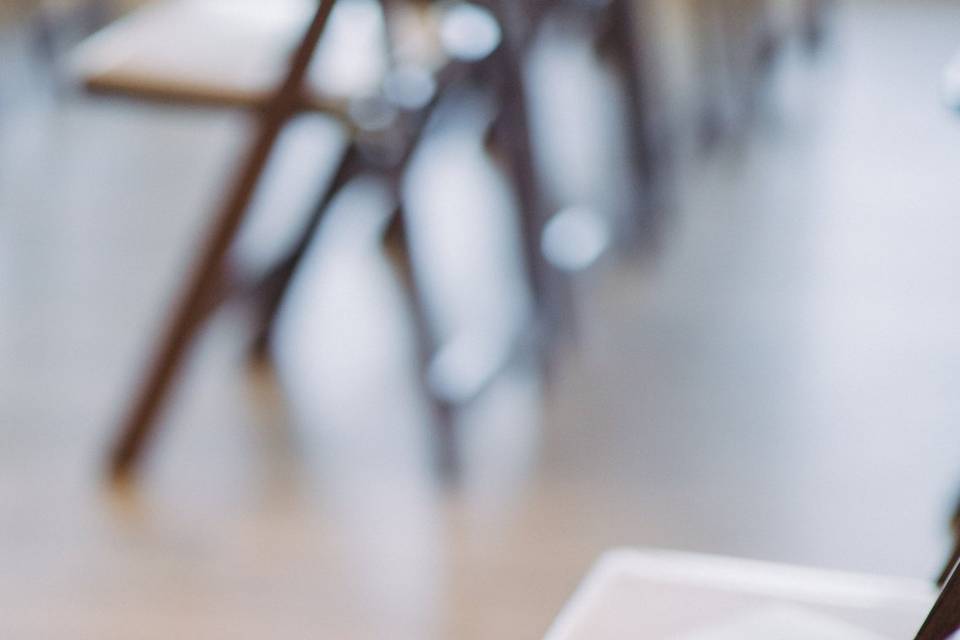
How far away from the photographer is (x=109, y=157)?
12.1 feet

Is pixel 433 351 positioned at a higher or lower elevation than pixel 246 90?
lower

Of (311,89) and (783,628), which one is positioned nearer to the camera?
(783,628)

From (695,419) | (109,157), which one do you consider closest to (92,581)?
(695,419)

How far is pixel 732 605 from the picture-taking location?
1094 millimetres

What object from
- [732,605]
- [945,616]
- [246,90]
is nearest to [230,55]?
[246,90]

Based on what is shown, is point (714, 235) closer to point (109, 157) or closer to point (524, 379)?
point (524, 379)

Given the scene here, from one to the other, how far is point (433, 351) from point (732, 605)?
119cm

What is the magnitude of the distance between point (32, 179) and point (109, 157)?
22cm

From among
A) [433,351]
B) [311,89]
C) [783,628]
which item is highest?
[311,89]

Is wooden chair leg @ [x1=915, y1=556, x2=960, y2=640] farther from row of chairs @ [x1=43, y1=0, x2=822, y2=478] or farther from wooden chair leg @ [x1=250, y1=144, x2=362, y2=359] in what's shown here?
wooden chair leg @ [x1=250, y1=144, x2=362, y2=359]

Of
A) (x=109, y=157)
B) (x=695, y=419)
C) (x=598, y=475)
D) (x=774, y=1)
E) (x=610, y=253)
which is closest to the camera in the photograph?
(x=598, y=475)

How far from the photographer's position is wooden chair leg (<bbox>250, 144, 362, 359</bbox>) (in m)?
2.44

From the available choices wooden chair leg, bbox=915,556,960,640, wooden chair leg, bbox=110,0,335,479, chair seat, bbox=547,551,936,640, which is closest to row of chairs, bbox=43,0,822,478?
wooden chair leg, bbox=110,0,335,479

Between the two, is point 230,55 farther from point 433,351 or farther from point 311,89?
point 433,351
